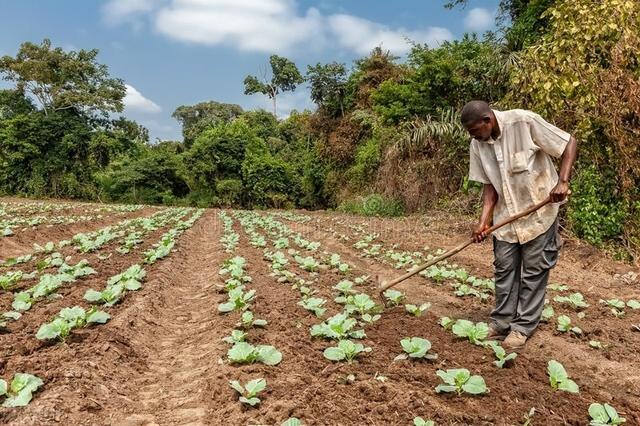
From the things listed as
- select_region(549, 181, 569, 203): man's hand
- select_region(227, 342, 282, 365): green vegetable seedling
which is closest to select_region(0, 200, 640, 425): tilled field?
select_region(227, 342, 282, 365): green vegetable seedling

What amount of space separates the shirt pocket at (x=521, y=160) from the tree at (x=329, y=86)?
2672cm

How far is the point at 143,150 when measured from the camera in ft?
147

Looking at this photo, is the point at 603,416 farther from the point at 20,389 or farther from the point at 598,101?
the point at 598,101

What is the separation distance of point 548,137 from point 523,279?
1247mm

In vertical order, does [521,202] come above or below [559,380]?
above

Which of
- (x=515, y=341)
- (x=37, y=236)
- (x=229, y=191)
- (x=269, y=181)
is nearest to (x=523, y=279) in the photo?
(x=515, y=341)

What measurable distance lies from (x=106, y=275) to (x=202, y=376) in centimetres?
421

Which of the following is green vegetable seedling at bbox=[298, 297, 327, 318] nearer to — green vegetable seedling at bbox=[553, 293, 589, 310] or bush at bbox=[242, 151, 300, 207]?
green vegetable seedling at bbox=[553, 293, 589, 310]

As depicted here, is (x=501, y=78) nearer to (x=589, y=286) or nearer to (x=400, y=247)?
(x=400, y=247)

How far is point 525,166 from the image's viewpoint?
4375 millimetres

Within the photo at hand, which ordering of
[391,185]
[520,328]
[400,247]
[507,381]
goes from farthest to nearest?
[391,185] < [400,247] < [520,328] < [507,381]

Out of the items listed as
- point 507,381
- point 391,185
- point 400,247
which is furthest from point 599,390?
point 391,185

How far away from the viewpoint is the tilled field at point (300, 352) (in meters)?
3.12

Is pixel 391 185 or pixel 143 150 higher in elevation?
pixel 143 150
